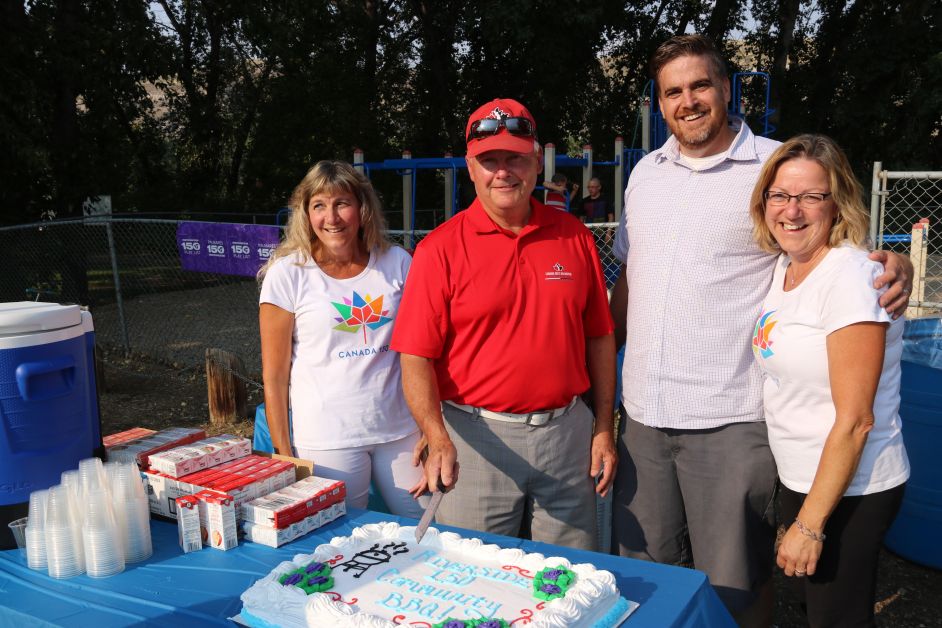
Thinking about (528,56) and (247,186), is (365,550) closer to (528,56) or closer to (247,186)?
(528,56)


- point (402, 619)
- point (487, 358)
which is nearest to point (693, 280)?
point (487, 358)

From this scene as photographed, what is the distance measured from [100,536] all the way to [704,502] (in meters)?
1.79

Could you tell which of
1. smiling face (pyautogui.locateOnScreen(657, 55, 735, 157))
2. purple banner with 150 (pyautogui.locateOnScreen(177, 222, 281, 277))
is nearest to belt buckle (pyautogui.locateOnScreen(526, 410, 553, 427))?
smiling face (pyautogui.locateOnScreen(657, 55, 735, 157))

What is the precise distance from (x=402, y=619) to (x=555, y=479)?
930mm

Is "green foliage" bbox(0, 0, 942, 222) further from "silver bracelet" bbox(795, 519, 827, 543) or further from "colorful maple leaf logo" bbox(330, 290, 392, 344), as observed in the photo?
"silver bracelet" bbox(795, 519, 827, 543)

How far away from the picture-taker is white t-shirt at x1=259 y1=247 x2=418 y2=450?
264 centimetres

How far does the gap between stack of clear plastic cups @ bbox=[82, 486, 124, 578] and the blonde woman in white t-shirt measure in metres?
0.83

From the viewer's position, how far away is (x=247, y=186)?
22250mm

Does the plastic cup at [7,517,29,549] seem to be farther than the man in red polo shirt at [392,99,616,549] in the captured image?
No

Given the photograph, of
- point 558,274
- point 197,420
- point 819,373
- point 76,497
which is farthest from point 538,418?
point 197,420

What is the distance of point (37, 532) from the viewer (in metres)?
1.92

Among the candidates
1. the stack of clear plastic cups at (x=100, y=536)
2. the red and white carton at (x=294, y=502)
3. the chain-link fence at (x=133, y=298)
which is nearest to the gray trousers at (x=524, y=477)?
the red and white carton at (x=294, y=502)

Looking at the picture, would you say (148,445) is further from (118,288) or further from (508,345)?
(118,288)

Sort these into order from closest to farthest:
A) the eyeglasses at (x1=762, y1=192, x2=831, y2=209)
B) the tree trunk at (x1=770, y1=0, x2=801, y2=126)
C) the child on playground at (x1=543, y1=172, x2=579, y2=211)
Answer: the eyeglasses at (x1=762, y1=192, x2=831, y2=209)
the child on playground at (x1=543, y1=172, x2=579, y2=211)
the tree trunk at (x1=770, y1=0, x2=801, y2=126)
